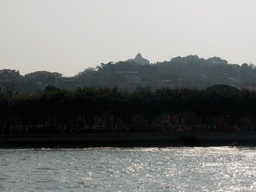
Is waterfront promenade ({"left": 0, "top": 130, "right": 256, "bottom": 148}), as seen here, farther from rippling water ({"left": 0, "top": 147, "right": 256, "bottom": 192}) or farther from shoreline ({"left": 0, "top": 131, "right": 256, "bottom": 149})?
rippling water ({"left": 0, "top": 147, "right": 256, "bottom": 192})

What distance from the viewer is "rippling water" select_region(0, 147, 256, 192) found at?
53.1m

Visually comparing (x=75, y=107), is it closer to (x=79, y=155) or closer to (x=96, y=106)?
(x=96, y=106)

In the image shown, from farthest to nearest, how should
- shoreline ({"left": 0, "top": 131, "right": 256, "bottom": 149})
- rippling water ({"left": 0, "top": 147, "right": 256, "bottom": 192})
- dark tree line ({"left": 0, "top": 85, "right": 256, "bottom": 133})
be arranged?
dark tree line ({"left": 0, "top": 85, "right": 256, "bottom": 133}), shoreline ({"left": 0, "top": 131, "right": 256, "bottom": 149}), rippling water ({"left": 0, "top": 147, "right": 256, "bottom": 192})

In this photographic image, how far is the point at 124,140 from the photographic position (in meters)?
109

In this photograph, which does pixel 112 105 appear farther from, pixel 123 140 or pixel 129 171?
pixel 129 171

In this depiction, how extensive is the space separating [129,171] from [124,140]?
143ft

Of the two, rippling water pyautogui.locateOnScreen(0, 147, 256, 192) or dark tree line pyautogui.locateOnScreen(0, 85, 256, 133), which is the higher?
dark tree line pyautogui.locateOnScreen(0, 85, 256, 133)

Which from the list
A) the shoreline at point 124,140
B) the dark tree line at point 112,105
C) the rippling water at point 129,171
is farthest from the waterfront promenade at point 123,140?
the rippling water at point 129,171

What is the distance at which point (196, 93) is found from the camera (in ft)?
405

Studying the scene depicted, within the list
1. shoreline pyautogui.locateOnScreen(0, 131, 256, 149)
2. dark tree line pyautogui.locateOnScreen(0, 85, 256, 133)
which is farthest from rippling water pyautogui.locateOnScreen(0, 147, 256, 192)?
dark tree line pyautogui.locateOnScreen(0, 85, 256, 133)

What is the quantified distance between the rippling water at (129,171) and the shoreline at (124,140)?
1459cm

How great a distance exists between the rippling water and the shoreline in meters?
14.6

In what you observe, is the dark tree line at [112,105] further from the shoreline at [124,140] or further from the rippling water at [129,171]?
the rippling water at [129,171]

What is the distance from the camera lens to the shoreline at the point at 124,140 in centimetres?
10682
